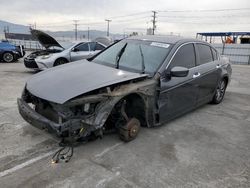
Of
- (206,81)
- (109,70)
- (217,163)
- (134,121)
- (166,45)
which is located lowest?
(217,163)

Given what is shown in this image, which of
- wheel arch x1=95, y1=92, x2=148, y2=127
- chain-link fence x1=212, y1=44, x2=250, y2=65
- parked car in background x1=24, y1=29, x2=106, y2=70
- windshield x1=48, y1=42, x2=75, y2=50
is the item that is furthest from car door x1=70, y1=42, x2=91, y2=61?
chain-link fence x1=212, y1=44, x2=250, y2=65

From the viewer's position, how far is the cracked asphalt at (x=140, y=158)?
109 inches

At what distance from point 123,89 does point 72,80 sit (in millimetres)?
730

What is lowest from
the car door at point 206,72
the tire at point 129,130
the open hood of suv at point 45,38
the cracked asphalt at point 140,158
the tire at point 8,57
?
the cracked asphalt at point 140,158

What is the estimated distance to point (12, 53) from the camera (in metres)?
13.4

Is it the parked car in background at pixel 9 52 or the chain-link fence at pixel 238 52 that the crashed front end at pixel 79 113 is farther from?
the chain-link fence at pixel 238 52

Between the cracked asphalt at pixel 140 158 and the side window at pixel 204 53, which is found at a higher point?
the side window at pixel 204 53

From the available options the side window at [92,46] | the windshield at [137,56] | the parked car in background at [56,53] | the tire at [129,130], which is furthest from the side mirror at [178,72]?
the side window at [92,46]

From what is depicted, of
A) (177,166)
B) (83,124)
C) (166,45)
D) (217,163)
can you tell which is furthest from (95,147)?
(166,45)

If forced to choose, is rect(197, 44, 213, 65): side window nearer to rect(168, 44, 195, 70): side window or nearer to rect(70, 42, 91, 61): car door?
rect(168, 44, 195, 70): side window

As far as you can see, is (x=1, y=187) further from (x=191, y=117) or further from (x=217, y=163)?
(x=191, y=117)

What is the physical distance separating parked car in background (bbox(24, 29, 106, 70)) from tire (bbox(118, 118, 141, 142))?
6.34 m

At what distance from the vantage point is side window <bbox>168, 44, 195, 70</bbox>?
4.17m

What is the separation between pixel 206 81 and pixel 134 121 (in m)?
2.20
